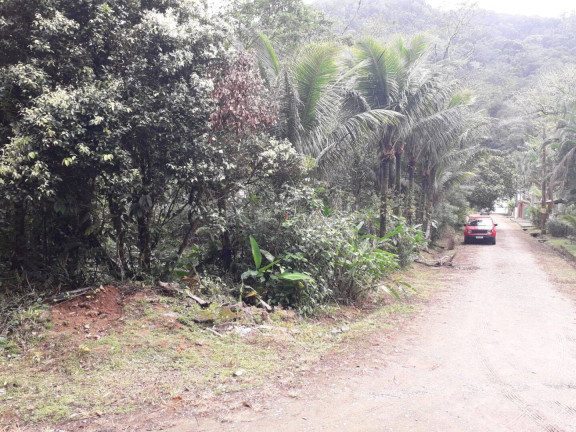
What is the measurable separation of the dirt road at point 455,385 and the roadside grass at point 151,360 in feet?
1.80

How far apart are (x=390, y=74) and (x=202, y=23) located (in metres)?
7.65

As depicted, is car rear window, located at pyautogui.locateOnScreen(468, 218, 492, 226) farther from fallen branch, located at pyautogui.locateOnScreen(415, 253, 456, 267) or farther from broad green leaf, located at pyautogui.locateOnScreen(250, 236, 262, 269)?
broad green leaf, located at pyautogui.locateOnScreen(250, 236, 262, 269)

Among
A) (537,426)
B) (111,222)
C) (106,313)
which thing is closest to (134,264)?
(111,222)

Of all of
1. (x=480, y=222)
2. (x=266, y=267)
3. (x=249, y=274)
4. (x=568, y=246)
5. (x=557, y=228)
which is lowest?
(x=568, y=246)

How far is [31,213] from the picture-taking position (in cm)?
624

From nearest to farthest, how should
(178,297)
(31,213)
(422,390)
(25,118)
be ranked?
(422,390) < (25,118) < (31,213) < (178,297)

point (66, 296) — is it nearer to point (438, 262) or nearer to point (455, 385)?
point (455, 385)

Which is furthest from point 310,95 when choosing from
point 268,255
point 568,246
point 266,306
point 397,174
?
point 568,246

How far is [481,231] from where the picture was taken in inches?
932

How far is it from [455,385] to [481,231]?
20754 millimetres

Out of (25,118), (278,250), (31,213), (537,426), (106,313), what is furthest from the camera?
(278,250)

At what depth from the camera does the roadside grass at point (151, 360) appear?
401cm

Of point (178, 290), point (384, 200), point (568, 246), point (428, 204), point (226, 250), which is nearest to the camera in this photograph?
point (178, 290)

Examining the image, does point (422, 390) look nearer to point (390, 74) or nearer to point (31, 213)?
point (31, 213)
